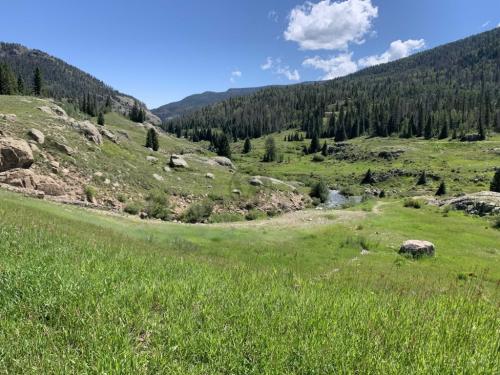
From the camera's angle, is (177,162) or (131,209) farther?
(177,162)

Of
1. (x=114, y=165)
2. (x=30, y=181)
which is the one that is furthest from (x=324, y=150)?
(x=30, y=181)

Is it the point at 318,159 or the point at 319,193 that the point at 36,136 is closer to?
the point at 319,193

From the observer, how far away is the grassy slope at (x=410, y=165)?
4043 inches

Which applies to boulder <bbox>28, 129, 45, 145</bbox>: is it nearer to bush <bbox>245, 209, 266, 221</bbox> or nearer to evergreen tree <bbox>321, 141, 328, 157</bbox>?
bush <bbox>245, 209, 266, 221</bbox>

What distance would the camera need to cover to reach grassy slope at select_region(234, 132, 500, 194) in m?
103

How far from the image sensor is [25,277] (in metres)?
5.96

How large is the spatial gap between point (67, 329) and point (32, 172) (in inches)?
1670

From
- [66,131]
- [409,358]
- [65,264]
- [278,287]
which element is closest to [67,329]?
[65,264]

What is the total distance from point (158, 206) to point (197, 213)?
18.7 feet

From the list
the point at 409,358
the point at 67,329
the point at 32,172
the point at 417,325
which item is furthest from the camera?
the point at 32,172

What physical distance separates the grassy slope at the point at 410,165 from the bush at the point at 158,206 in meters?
67.2

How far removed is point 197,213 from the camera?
52031mm

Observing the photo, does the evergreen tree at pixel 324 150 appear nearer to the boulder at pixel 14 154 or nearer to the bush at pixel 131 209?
the bush at pixel 131 209

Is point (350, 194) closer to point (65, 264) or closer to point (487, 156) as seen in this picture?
point (487, 156)
